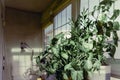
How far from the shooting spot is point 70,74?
1304mm

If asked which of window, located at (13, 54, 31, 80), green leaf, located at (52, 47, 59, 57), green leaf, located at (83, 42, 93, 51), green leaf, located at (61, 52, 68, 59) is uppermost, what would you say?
green leaf, located at (83, 42, 93, 51)

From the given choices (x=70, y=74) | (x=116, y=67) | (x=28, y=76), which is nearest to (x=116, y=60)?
(x=116, y=67)

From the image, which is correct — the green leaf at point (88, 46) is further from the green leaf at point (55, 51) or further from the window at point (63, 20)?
the window at point (63, 20)

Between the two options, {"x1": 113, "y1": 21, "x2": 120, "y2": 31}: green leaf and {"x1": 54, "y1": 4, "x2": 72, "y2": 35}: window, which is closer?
{"x1": 113, "y1": 21, "x2": 120, "y2": 31}: green leaf

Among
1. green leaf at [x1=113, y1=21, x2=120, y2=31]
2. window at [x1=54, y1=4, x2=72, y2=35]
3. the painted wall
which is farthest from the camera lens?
the painted wall

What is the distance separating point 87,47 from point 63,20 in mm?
2124

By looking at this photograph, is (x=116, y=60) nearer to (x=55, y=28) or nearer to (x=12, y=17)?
(x=55, y=28)

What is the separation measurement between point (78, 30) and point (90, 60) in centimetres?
34

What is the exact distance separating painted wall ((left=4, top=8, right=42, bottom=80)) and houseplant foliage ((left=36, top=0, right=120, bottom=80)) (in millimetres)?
4420

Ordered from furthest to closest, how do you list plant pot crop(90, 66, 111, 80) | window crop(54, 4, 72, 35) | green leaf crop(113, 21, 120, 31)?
window crop(54, 4, 72, 35) < plant pot crop(90, 66, 111, 80) < green leaf crop(113, 21, 120, 31)

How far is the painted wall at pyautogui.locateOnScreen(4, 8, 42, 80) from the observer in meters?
5.69

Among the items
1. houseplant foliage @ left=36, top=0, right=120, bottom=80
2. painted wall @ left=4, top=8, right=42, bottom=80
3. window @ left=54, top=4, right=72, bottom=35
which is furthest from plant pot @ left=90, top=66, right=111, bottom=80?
painted wall @ left=4, top=8, right=42, bottom=80

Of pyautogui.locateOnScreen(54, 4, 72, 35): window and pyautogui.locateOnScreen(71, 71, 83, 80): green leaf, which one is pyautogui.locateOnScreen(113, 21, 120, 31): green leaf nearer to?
pyautogui.locateOnScreen(71, 71, 83, 80): green leaf

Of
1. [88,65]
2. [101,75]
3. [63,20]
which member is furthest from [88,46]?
[63,20]
